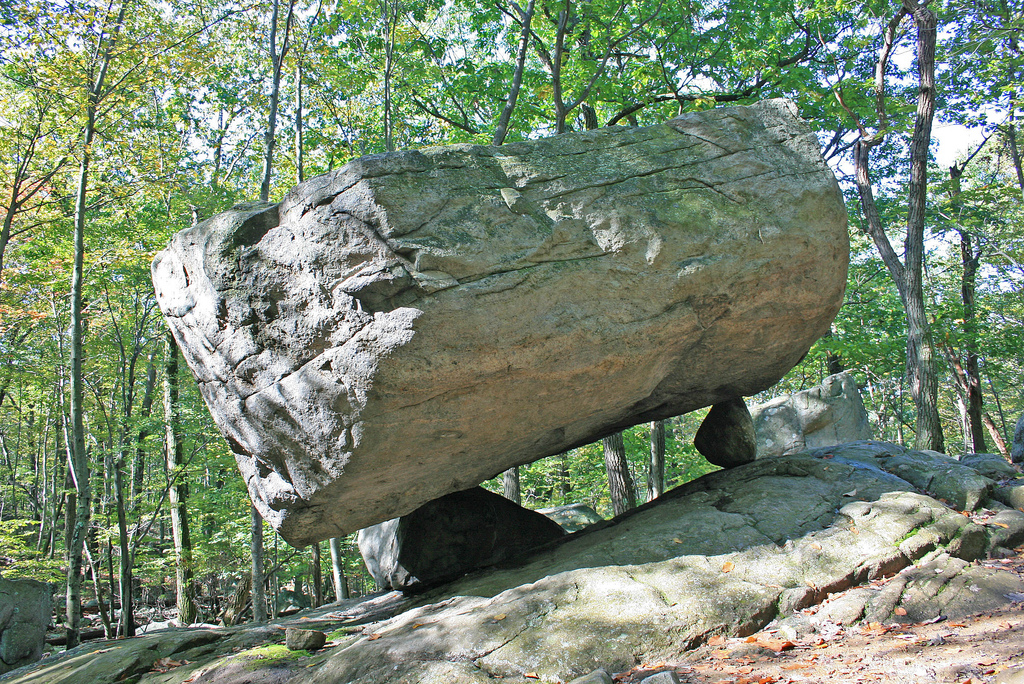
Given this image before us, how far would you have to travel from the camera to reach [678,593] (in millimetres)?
5270

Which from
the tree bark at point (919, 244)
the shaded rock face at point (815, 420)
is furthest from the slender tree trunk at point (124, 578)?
the shaded rock face at point (815, 420)

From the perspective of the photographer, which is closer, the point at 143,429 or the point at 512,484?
the point at 143,429

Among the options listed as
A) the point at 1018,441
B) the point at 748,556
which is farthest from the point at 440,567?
the point at 1018,441

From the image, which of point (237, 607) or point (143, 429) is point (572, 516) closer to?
point (237, 607)

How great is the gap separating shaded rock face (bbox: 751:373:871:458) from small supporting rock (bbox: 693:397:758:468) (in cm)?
861

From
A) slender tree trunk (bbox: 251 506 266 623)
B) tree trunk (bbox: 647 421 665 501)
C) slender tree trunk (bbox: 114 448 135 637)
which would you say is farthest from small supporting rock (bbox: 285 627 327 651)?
tree trunk (bbox: 647 421 665 501)

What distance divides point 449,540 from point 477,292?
13.1 ft

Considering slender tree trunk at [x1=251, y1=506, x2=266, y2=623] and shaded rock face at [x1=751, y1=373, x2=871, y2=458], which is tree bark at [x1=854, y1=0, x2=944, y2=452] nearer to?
A: shaded rock face at [x1=751, y1=373, x2=871, y2=458]

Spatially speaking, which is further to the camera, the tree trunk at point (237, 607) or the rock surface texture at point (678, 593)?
the tree trunk at point (237, 607)

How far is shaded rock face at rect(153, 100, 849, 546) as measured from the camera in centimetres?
529

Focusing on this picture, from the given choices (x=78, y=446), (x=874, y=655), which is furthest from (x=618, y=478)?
(x=78, y=446)

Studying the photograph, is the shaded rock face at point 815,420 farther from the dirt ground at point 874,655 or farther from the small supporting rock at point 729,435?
the dirt ground at point 874,655

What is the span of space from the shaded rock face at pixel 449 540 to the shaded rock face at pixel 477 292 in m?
1.54

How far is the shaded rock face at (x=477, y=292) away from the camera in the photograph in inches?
208
